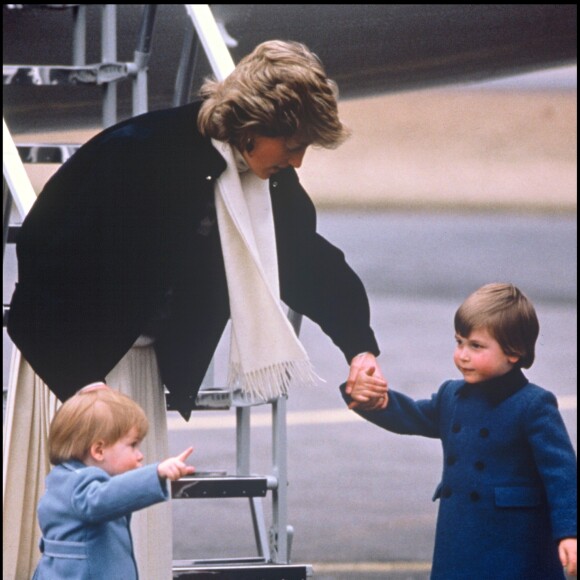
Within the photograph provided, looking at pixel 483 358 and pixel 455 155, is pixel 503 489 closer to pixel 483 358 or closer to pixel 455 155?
pixel 483 358

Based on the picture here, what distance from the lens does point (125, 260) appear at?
117 inches

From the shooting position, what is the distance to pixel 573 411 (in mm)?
Answer: 8344

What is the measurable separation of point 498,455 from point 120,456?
2.66 ft

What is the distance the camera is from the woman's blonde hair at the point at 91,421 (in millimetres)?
2883

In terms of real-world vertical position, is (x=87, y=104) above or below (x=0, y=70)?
above

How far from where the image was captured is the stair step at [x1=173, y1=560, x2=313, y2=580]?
11.8ft

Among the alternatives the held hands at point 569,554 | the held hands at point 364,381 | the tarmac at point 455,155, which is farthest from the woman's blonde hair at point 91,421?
the tarmac at point 455,155

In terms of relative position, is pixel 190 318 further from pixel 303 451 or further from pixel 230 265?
pixel 303 451

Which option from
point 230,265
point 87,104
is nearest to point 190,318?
point 230,265

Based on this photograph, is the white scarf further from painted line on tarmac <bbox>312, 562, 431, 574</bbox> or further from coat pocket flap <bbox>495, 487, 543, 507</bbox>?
painted line on tarmac <bbox>312, 562, 431, 574</bbox>

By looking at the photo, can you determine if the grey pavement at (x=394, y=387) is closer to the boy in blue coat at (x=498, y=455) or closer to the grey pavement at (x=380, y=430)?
the grey pavement at (x=380, y=430)

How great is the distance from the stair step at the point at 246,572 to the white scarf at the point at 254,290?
57 cm

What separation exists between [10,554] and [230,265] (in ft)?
2.58

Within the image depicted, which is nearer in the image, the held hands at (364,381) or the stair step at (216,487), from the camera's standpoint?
the held hands at (364,381)
